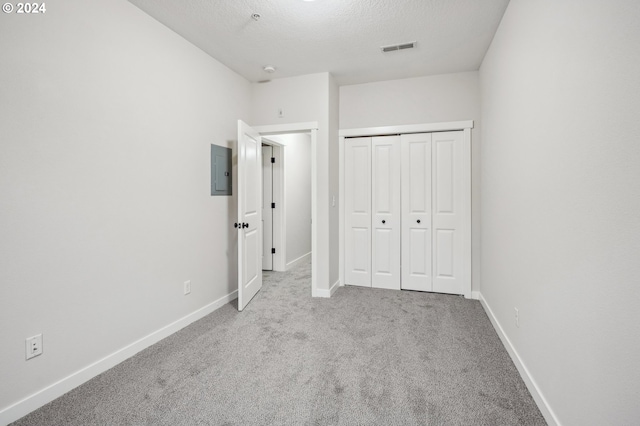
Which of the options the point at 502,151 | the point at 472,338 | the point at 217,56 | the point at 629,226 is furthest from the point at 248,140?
the point at 629,226

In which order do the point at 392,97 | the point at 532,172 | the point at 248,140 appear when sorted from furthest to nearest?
the point at 392,97, the point at 248,140, the point at 532,172

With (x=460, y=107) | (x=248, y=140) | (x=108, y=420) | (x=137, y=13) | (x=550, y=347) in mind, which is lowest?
(x=108, y=420)

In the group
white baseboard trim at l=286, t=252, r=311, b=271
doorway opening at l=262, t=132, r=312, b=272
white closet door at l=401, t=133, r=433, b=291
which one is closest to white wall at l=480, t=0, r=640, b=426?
white closet door at l=401, t=133, r=433, b=291

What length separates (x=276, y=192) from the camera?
5031 millimetres

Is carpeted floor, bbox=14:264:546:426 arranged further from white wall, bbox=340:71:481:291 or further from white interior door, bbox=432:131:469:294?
white wall, bbox=340:71:481:291

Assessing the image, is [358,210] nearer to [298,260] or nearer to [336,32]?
[298,260]

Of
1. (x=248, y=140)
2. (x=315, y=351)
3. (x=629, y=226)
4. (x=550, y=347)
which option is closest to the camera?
(x=629, y=226)

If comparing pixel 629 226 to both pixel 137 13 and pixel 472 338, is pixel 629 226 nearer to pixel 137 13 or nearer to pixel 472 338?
pixel 472 338

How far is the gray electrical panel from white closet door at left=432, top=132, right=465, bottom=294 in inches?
96.6

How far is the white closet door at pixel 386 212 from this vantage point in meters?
3.93

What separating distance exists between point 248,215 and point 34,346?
2.03m

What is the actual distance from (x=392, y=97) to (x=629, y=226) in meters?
3.24

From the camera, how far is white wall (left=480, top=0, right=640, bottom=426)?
3.38 feet

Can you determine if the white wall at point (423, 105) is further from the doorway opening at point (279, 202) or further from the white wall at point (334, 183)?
the doorway opening at point (279, 202)
